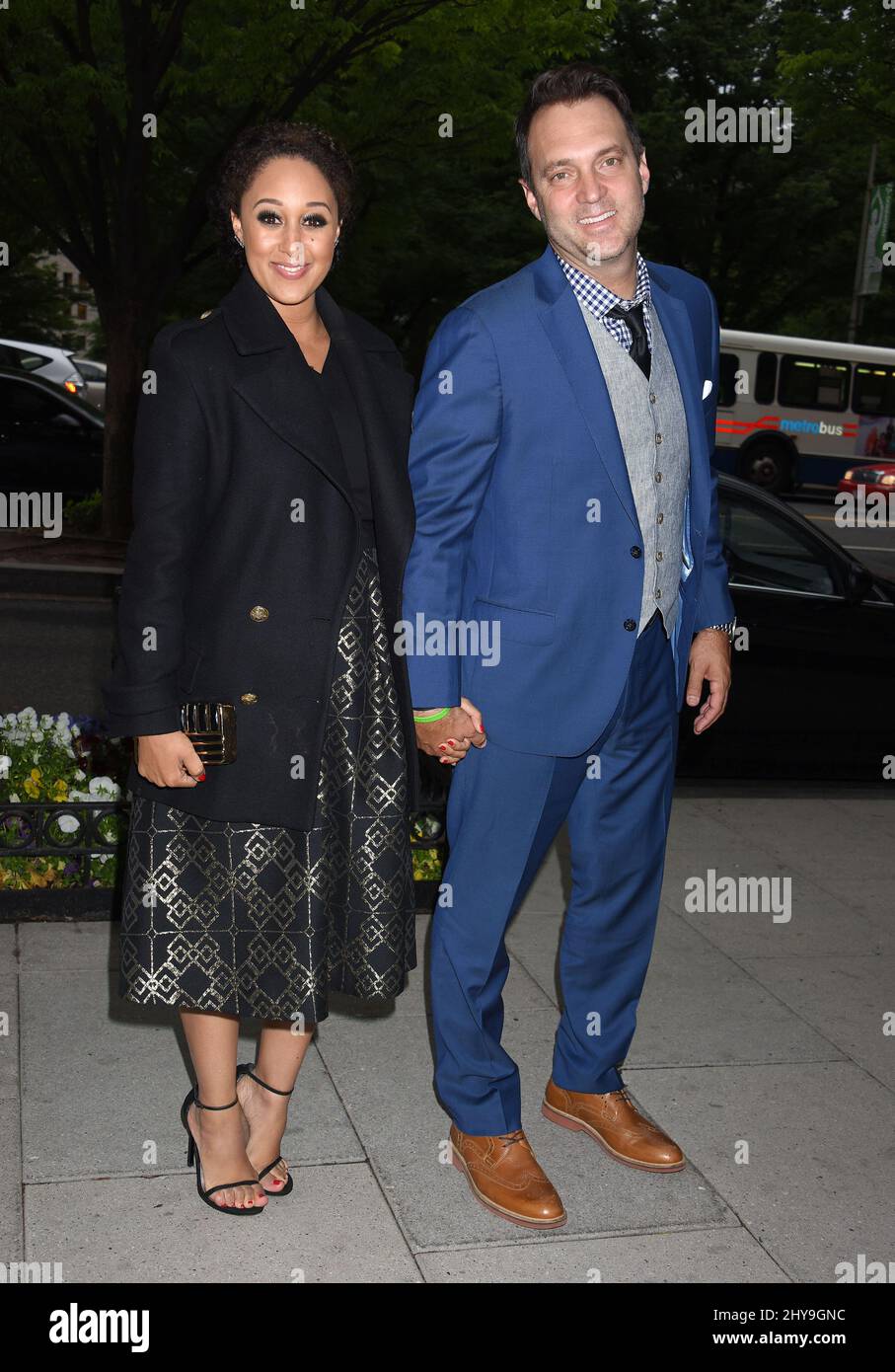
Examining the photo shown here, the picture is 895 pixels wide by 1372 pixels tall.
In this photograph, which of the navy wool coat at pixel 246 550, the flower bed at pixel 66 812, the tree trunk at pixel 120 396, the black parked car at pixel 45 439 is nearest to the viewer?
the navy wool coat at pixel 246 550

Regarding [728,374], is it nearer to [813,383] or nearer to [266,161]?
[813,383]

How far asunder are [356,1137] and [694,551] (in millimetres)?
1668

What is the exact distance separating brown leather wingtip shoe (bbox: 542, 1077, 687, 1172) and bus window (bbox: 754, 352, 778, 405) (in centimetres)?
2572

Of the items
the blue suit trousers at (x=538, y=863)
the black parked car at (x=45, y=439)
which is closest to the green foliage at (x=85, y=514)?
the black parked car at (x=45, y=439)

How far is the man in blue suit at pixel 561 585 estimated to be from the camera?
11.2ft

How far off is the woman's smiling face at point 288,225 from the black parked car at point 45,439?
51.0ft

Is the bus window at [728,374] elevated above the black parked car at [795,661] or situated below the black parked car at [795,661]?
above

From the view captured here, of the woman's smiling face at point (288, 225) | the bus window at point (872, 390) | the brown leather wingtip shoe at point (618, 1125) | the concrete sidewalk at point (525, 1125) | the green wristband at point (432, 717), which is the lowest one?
the concrete sidewalk at point (525, 1125)

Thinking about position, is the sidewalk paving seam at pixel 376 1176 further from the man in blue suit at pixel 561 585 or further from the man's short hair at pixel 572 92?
the man's short hair at pixel 572 92

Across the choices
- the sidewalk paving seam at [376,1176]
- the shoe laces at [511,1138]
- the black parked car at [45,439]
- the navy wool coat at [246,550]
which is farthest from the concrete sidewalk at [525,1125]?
the black parked car at [45,439]

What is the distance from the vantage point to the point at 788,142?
34344mm

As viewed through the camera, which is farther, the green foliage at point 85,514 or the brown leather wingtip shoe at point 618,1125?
the green foliage at point 85,514

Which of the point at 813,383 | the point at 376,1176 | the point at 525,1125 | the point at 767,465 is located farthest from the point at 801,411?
the point at 376,1176

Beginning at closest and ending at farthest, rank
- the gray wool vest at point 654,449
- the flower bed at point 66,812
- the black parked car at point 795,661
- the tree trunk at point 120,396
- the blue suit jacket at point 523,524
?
the blue suit jacket at point 523,524, the gray wool vest at point 654,449, the flower bed at point 66,812, the black parked car at point 795,661, the tree trunk at point 120,396
